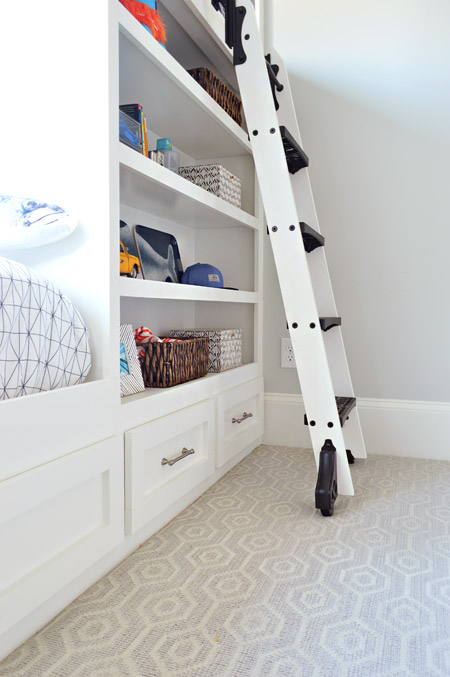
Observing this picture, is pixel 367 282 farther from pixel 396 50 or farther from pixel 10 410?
pixel 10 410

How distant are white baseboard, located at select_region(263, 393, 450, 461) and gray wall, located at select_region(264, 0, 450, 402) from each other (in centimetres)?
4

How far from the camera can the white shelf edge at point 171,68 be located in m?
1.19

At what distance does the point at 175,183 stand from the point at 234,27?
0.55m

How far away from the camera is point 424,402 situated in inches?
81.8

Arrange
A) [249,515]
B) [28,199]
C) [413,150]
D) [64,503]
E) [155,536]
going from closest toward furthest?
[64,503] → [28,199] → [155,536] → [249,515] → [413,150]

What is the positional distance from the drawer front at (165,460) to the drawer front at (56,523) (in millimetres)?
40

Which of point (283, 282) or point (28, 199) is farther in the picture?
point (283, 282)

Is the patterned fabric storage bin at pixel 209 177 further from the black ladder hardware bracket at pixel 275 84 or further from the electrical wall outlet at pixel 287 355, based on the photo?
the electrical wall outlet at pixel 287 355

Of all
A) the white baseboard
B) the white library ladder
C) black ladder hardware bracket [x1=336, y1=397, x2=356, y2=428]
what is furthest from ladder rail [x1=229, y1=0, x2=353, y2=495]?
the white baseboard

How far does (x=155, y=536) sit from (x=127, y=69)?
3.88 feet

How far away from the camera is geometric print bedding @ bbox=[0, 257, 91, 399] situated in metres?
0.89

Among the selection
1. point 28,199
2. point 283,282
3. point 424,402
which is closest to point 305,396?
point 283,282

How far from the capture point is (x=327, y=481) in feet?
4.79

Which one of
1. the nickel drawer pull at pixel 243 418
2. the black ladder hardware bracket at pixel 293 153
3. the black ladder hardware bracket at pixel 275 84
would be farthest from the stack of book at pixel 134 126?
the nickel drawer pull at pixel 243 418
